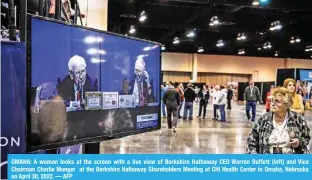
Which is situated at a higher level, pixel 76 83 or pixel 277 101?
pixel 76 83

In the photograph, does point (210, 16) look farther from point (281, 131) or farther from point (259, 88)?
point (281, 131)

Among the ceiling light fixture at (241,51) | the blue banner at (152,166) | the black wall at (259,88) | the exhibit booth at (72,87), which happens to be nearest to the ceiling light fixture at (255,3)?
the exhibit booth at (72,87)

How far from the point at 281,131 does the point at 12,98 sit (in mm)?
2185

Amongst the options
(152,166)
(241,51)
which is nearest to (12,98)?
(152,166)

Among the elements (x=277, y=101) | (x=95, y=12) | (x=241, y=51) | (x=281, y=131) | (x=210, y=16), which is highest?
(x=210, y=16)

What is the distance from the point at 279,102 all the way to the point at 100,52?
1.62m

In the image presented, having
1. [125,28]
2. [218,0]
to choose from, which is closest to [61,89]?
[218,0]

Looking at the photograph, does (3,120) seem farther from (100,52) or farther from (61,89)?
(100,52)

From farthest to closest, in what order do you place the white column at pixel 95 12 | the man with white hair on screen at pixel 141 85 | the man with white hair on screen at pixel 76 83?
the white column at pixel 95 12, the man with white hair on screen at pixel 141 85, the man with white hair on screen at pixel 76 83

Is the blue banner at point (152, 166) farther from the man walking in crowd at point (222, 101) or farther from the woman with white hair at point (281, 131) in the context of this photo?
the man walking in crowd at point (222, 101)

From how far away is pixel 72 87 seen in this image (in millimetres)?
1989

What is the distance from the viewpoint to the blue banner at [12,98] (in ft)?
5.07

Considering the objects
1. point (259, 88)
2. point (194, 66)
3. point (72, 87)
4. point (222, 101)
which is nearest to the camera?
point (72, 87)

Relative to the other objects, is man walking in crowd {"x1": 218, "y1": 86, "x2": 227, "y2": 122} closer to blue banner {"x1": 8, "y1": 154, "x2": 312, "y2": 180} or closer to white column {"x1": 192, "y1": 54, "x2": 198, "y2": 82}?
blue banner {"x1": 8, "y1": 154, "x2": 312, "y2": 180}
